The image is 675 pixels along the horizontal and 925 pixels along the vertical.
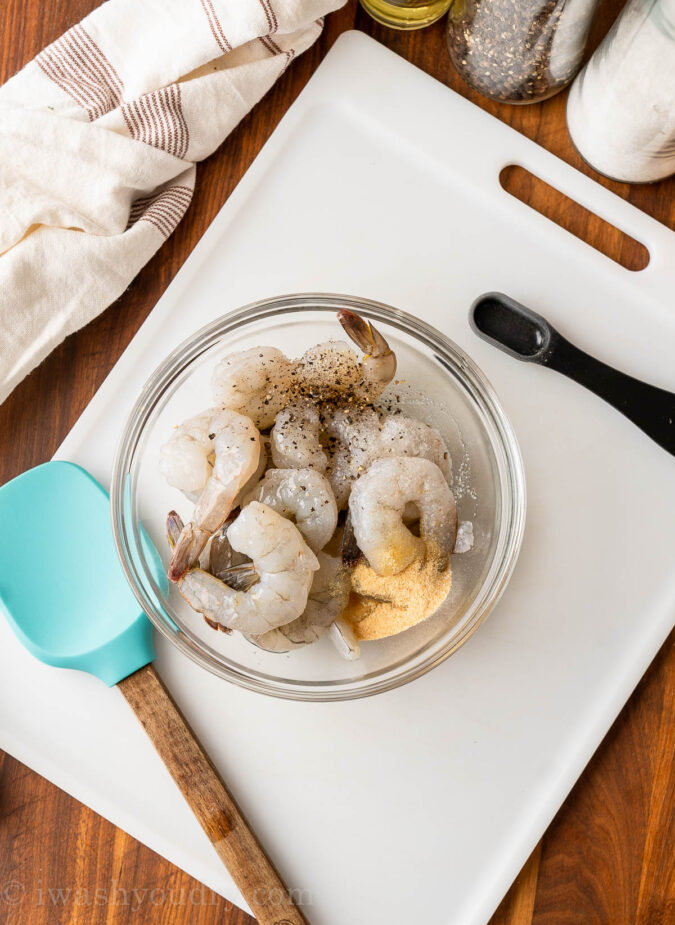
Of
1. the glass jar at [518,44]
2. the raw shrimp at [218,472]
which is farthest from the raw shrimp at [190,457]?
the glass jar at [518,44]

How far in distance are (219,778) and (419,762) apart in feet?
0.71

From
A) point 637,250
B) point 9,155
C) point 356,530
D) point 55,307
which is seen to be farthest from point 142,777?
point 637,250

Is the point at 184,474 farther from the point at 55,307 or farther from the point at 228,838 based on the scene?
the point at 228,838

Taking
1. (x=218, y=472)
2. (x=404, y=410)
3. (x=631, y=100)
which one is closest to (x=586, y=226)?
(x=631, y=100)

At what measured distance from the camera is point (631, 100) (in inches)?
29.6

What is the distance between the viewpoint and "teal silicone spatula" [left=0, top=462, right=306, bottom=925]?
0.81 meters

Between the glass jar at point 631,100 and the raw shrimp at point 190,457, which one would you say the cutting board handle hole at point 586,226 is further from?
the raw shrimp at point 190,457

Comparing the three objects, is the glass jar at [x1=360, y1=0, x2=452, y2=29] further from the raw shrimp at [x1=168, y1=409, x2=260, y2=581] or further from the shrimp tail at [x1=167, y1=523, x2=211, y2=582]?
the shrimp tail at [x1=167, y1=523, x2=211, y2=582]

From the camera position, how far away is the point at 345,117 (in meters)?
0.88

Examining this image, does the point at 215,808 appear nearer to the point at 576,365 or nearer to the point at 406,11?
the point at 576,365

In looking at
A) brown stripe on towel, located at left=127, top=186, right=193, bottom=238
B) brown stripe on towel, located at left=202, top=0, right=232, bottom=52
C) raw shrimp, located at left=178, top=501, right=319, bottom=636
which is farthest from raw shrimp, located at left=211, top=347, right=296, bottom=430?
brown stripe on towel, located at left=202, top=0, right=232, bottom=52

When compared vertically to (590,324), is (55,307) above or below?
below

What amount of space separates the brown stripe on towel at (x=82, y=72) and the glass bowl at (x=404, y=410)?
309mm

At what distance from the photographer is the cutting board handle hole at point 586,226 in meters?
0.87
